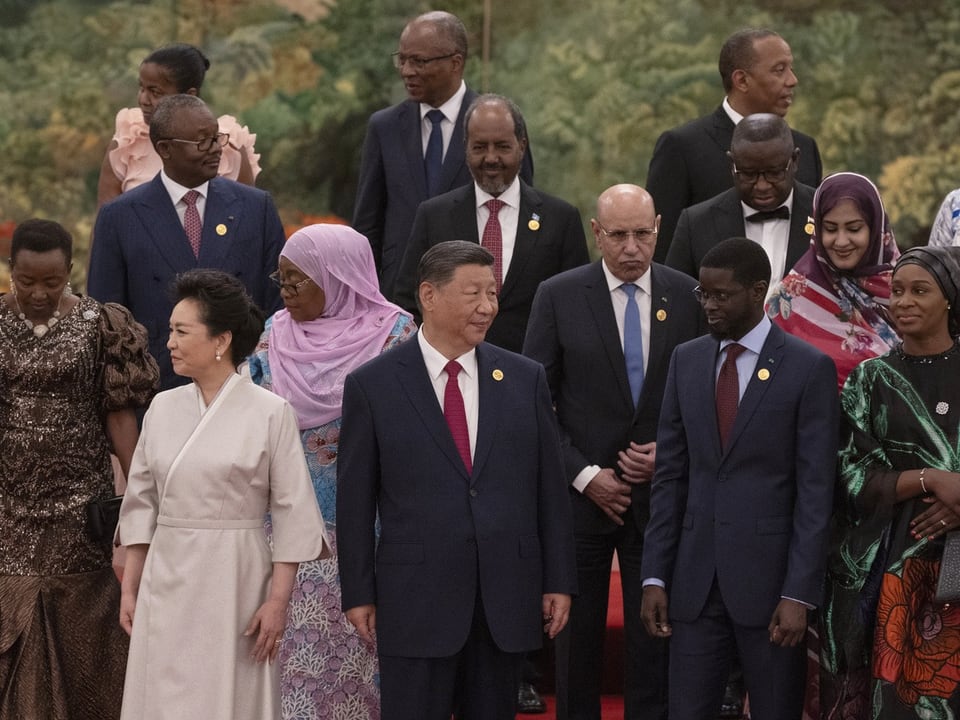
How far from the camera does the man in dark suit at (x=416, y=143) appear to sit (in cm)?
676

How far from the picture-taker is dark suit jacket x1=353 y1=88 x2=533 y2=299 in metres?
6.75

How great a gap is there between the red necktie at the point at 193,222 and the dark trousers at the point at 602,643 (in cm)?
178

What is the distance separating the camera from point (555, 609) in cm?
480

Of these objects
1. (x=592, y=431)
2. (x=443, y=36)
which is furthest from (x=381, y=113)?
(x=592, y=431)

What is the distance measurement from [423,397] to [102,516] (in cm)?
123

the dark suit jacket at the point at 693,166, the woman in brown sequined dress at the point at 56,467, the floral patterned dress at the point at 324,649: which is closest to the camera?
the woman in brown sequined dress at the point at 56,467

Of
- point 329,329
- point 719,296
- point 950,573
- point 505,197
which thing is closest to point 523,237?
point 505,197

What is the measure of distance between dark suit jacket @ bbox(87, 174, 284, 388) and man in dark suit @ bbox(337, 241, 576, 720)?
1.51 metres

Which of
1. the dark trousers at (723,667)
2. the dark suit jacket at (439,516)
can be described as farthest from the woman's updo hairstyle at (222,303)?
the dark trousers at (723,667)

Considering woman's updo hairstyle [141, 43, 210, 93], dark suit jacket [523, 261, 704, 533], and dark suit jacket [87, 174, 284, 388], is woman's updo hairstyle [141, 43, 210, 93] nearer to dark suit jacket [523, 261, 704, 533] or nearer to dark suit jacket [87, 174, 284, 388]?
dark suit jacket [87, 174, 284, 388]

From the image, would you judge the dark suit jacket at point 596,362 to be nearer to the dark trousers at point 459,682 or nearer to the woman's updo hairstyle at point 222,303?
the dark trousers at point 459,682

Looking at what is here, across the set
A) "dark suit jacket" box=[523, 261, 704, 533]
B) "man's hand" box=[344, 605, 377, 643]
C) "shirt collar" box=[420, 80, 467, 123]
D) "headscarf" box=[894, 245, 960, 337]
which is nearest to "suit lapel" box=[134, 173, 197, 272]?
"shirt collar" box=[420, 80, 467, 123]

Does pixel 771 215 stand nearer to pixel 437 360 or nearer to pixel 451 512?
pixel 437 360

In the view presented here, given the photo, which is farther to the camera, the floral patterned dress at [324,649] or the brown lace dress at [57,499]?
the floral patterned dress at [324,649]
